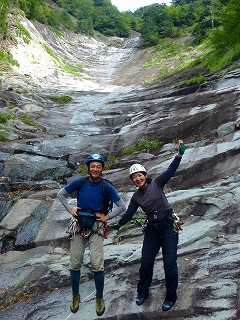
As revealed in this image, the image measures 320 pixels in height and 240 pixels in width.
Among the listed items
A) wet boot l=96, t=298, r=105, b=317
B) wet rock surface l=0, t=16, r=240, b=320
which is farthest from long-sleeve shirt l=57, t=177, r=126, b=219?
wet rock surface l=0, t=16, r=240, b=320

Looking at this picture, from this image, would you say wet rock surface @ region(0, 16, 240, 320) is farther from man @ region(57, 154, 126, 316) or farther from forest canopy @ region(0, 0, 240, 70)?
forest canopy @ region(0, 0, 240, 70)

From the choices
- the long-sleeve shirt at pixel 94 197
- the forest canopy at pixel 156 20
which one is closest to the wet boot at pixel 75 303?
the long-sleeve shirt at pixel 94 197

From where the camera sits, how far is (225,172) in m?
9.02

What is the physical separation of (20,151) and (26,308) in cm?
920

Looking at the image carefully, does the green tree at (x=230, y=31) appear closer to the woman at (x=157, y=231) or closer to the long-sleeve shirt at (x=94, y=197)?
the woman at (x=157, y=231)

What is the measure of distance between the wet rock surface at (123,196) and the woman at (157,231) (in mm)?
255

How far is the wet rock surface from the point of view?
→ 15.3ft

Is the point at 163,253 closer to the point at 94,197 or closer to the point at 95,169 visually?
the point at 94,197

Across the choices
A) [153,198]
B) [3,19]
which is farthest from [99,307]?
[3,19]

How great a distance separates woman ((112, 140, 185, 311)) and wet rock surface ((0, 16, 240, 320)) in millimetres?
255

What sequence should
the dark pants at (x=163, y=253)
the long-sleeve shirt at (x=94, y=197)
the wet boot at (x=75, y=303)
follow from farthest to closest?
the wet boot at (x=75, y=303), the long-sleeve shirt at (x=94, y=197), the dark pants at (x=163, y=253)

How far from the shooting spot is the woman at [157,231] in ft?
13.8

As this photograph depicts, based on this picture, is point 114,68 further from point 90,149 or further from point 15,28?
point 90,149

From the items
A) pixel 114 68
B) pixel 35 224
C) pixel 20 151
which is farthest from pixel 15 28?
pixel 35 224
